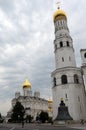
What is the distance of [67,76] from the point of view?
170 ft

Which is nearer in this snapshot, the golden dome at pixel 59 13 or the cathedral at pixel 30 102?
the golden dome at pixel 59 13

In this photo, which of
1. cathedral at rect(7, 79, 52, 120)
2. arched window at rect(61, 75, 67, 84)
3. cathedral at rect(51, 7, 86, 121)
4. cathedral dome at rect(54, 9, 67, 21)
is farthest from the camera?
cathedral at rect(7, 79, 52, 120)

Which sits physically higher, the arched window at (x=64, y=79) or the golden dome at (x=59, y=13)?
the golden dome at (x=59, y=13)

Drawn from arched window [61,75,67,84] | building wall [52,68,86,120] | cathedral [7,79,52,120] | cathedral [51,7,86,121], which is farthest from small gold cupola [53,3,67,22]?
cathedral [7,79,52,120]

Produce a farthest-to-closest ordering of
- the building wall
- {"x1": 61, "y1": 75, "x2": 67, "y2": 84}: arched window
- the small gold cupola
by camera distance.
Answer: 1. the small gold cupola
2. {"x1": 61, "y1": 75, "x2": 67, "y2": 84}: arched window
3. the building wall

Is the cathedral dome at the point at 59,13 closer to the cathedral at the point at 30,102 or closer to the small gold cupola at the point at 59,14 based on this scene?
the small gold cupola at the point at 59,14

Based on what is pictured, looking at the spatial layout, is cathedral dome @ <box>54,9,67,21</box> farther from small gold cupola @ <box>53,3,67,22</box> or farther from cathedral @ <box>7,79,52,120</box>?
cathedral @ <box>7,79,52,120</box>

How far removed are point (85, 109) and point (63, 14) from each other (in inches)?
1061

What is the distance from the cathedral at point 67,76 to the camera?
50.0 m

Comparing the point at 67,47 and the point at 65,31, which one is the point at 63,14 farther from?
the point at 67,47

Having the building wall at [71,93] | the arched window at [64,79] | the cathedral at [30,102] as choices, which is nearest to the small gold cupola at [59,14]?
the building wall at [71,93]

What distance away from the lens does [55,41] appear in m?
58.6

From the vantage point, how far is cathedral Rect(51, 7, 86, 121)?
50.0 metres

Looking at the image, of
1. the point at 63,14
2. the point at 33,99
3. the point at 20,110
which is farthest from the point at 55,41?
the point at 33,99
